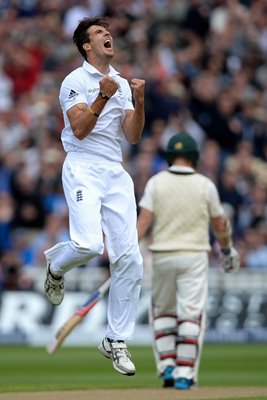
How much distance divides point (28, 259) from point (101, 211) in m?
8.98

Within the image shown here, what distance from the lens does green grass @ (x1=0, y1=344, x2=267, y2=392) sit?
13125 millimetres

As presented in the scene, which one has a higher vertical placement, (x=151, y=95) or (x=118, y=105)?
(x=118, y=105)

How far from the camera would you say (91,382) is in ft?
44.2

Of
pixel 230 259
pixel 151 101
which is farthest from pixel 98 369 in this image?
pixel 151 101

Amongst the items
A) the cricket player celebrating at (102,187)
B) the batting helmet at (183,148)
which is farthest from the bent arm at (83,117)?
the batting helmet at (183,148)

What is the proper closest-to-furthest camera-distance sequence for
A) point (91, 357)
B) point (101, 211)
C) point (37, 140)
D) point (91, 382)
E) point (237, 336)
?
point (101, 211), point (91, 382), point (91, 357), point (237, 336), point (37, 140)

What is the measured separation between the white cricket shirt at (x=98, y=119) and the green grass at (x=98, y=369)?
2.96m

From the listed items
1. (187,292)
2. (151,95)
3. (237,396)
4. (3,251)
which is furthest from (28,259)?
(237,396)

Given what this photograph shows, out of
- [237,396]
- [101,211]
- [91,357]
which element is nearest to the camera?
[101,211]

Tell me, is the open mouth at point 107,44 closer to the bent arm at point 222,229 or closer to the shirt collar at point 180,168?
the shirt collar at point 180,168

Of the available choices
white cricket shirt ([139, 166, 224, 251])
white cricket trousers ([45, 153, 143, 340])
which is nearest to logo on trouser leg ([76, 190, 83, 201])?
white cricket trousers ([45, 153, 143, 340])

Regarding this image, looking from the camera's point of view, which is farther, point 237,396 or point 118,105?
point 237,396

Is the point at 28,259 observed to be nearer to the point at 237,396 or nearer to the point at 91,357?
the point at 91,357

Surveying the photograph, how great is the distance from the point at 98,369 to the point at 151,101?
6.61 metres
